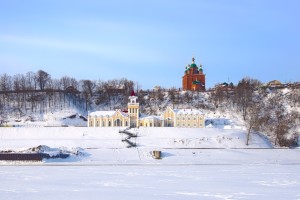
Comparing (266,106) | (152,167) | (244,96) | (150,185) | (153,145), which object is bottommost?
(152,167)

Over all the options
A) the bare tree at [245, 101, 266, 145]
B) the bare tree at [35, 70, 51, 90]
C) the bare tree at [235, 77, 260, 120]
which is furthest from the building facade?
the bare tree at [35, 70, 51, 90]

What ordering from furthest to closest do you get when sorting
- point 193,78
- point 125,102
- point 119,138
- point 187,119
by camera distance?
point 193,78, point 125,102, point 187,119, point 119,138

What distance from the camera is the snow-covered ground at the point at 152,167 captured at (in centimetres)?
2258

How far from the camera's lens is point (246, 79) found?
10794cm

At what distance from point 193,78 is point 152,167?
62.5 metres

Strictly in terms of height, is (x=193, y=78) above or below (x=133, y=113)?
above

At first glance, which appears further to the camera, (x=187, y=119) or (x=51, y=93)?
(x=51, y=93)

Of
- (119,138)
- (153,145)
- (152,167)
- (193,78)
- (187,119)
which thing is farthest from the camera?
(193,78)

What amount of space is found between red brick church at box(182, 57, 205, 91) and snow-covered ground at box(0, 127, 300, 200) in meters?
37.2

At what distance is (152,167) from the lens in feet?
125

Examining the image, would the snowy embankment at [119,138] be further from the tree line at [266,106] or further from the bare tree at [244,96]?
the bare tree at [244,96]

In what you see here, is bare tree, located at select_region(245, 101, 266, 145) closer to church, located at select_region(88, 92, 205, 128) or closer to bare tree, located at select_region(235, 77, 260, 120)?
bare tree, located at select_region(235, 77, 260, 120)

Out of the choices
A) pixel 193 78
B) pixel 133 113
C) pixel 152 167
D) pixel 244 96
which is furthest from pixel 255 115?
pixel 152 167

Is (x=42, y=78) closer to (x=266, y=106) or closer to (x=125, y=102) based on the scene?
(x=125, y=102)
